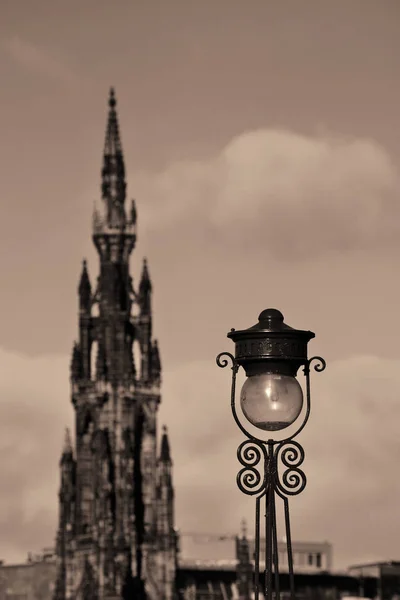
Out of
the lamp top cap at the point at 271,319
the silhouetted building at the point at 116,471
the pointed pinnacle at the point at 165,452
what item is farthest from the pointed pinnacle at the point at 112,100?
the lamp top cap at the point at 271,319

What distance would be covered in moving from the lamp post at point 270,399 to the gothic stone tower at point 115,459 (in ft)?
457

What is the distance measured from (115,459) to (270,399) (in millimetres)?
144732

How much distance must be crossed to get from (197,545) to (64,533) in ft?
97.2

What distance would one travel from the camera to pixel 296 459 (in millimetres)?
16672

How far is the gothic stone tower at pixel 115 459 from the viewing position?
158 meters

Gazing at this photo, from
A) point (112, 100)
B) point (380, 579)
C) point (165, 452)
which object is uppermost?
point (112, 100)

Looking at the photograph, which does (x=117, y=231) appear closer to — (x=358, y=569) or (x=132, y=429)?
(x=132, y=429)

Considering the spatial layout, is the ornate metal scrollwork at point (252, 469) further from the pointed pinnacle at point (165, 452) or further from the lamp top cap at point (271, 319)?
the pointed pinnacle at point (165, 452)

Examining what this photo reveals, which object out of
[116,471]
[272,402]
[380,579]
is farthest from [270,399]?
[380,579]

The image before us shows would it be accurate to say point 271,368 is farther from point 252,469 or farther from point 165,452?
point 165,452

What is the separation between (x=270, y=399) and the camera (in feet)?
53.4

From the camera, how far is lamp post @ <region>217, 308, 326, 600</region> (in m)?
16.2

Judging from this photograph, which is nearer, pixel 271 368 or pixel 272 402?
pixel 272 402

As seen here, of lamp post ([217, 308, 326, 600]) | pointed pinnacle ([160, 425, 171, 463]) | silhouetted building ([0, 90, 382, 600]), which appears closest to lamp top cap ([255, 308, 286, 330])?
lamp post ([217, 308, 326, 600])
